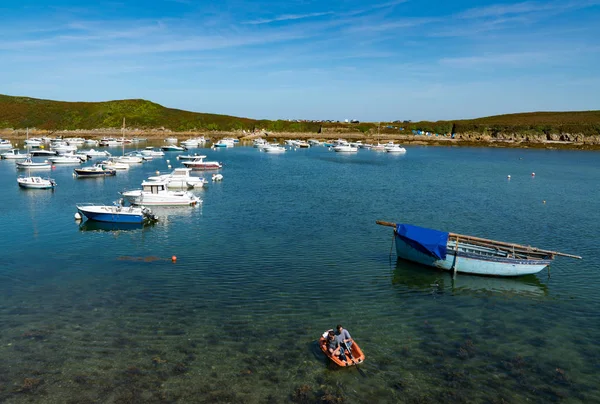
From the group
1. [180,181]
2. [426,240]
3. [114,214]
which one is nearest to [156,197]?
[114,214]

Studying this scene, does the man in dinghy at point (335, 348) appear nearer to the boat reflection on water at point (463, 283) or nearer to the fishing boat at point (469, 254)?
the boat reflection on water at point (463, 283)

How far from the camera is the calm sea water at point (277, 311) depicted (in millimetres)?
18812

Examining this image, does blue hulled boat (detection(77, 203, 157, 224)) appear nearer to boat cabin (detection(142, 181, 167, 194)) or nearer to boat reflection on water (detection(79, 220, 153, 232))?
boat reflection on water (detection(79, 220, 153, 232))

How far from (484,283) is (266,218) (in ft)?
80.9

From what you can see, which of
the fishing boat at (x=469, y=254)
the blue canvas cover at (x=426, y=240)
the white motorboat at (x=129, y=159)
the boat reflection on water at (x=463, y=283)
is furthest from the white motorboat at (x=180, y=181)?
the boat reflection on water at (x=463, y=283)

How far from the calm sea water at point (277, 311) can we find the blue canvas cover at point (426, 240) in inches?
75.9

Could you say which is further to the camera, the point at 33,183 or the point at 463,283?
the point at 33,183

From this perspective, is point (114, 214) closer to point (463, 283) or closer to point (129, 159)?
point (463, 283)

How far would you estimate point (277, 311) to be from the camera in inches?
1009

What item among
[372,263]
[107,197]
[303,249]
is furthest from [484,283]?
[107,197]

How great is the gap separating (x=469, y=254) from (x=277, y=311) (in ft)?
50.0

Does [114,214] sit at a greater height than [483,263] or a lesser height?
lesser

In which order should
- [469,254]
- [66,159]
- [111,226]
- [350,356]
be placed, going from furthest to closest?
[66,159], [111,226], [469,254], [350,356]

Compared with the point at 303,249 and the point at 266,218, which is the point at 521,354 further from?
the point at 266,218
